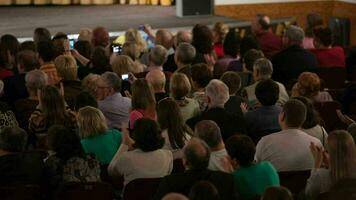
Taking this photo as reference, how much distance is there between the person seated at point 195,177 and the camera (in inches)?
220

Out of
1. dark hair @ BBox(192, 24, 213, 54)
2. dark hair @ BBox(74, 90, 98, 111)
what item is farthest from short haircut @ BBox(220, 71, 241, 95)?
dark hair @ BBox(192, 24, 213, 54)

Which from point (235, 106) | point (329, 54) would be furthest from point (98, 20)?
point (235, 106)

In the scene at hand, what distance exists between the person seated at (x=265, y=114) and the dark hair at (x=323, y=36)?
331cm

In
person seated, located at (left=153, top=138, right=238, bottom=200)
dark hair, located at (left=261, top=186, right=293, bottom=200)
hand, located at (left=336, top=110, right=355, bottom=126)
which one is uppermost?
dark hair, located at (left=261, top=186, right=293, bottom=200)

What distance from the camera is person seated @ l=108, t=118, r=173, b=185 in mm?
6258

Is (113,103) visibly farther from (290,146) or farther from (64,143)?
(290,146)

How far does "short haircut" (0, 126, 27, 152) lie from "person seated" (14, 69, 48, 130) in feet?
5.54

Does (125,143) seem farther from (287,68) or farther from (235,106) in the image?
(287,68)

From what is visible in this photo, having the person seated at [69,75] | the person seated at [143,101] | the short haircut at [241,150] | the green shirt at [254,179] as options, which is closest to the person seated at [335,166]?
the green shirt at [254,179]

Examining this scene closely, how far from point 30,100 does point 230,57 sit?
3.02m

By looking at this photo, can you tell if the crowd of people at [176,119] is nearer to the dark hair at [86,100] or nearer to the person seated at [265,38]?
the dark hair at [86,100]

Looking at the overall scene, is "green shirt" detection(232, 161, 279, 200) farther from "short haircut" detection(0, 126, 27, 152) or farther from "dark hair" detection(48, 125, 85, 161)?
"short haircut" detection(0, 126, 27, 152)

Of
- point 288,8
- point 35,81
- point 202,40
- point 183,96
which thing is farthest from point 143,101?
point 288,8

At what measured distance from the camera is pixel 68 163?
20.9ft
